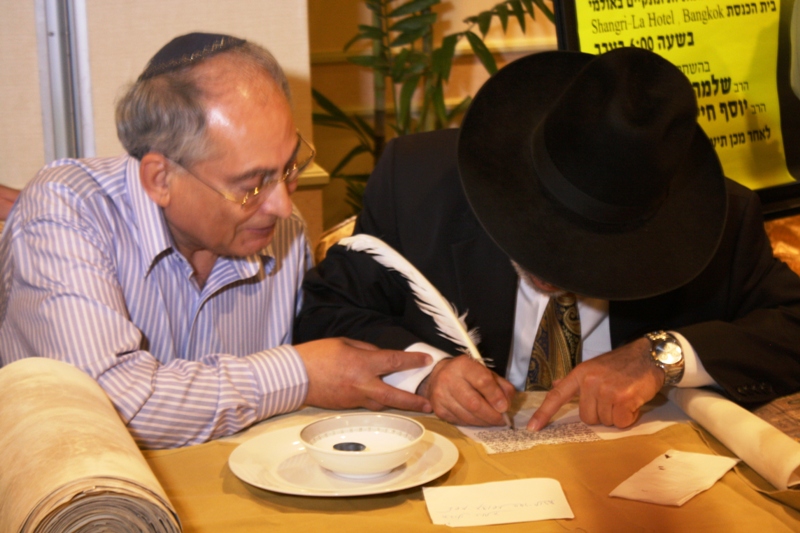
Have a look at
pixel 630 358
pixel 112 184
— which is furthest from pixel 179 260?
pixel 630 358

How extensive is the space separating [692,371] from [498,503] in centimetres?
67

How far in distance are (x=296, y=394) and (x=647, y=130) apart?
0.83 meters

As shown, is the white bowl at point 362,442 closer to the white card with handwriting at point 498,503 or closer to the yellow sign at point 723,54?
the white card with handwriting at point 498,503

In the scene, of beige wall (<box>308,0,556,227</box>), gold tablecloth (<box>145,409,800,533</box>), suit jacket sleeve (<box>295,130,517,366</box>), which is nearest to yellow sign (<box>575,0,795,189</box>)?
suit jacket sleeve (<box>295,130,517,366</box>)

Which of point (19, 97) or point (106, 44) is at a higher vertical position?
point (106, 44)

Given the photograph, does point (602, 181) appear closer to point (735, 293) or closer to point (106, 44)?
point (735, 293)

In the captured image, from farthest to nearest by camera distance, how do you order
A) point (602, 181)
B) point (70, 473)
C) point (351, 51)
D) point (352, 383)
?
point (351, 51)
point (352, 383)
point (602, 181)
point (70, 473)

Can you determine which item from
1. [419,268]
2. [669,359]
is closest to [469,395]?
[669,359]

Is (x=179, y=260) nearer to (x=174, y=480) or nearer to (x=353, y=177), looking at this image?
(x=174, y=480)

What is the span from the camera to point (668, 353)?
171 cm

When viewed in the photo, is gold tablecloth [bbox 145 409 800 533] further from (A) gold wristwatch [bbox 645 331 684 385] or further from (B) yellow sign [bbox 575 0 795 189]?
(B) yellow sign [bbox 575 0 795 189]

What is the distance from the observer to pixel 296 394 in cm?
166

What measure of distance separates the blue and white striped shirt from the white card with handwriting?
1.62ft

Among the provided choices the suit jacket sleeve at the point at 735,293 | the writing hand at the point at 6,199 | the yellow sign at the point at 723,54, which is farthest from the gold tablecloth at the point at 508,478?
the yellow sign at the point at 723,54
